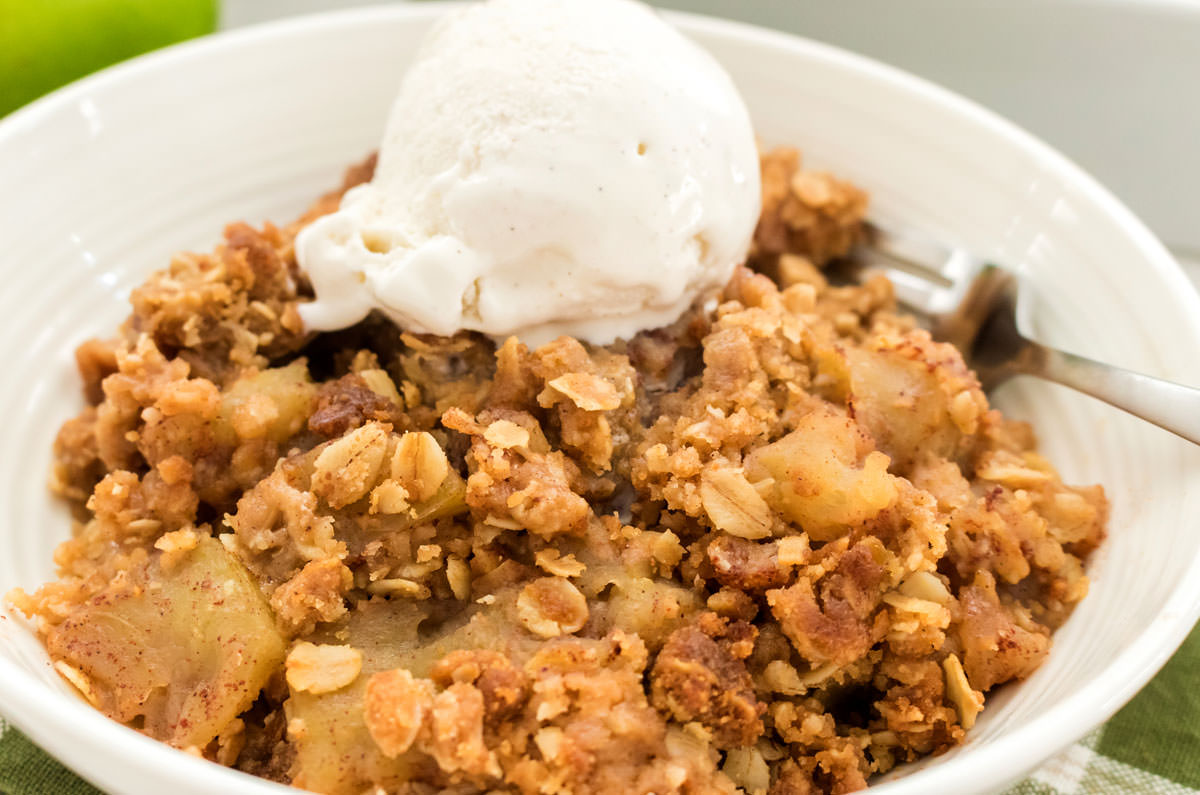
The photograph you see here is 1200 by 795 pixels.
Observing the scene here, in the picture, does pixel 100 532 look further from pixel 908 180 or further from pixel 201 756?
pixel 908 180

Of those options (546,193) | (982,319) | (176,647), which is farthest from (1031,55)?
(176,647)

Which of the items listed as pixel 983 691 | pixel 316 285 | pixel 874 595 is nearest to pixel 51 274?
pixel 316 285

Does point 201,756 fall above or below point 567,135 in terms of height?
below

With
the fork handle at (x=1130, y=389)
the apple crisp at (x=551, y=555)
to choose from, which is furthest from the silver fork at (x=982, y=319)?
the apple crisp at (x=551, y=555)

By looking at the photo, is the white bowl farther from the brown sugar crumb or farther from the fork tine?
the brown sugar crumb

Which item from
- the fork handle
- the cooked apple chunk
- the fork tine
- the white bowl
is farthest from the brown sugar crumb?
the fork tine

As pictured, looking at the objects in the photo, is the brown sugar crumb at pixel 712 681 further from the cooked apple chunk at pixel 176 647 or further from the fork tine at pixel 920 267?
the fork tine at pixel 920 267
